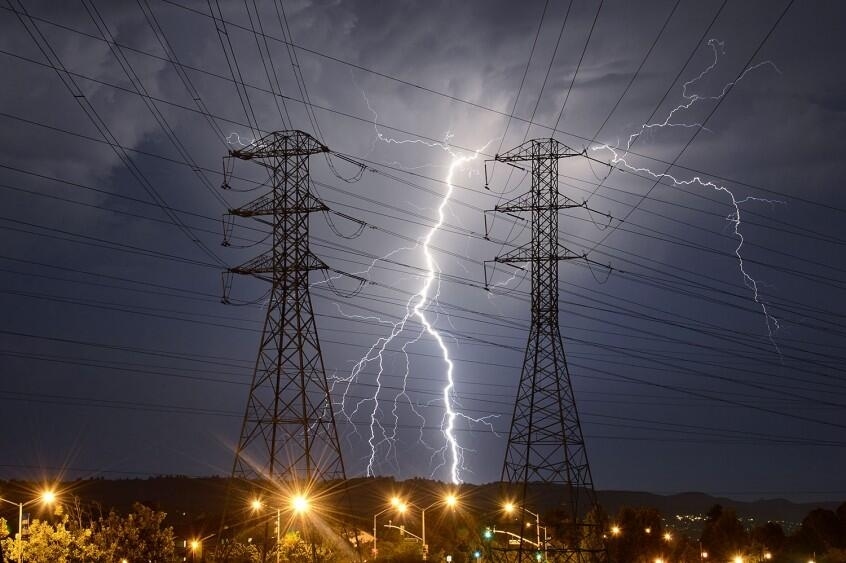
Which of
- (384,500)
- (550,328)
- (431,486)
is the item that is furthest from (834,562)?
(431,486)

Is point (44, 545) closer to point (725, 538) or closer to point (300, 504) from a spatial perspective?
point (300, 504)

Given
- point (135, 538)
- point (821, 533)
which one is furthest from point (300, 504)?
point (821, 533)

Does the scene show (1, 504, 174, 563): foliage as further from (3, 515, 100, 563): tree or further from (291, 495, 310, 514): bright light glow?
(291, 495, 310, 514): bright light glow

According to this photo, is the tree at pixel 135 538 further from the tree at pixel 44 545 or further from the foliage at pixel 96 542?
the tree at pixel 44 545

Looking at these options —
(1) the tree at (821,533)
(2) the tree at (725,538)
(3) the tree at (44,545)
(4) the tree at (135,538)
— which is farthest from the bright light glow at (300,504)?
(1) the tree at (821,533)

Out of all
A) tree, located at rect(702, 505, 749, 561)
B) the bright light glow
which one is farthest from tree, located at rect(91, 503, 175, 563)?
tree, located at rect(702, 505, 749, 561)
